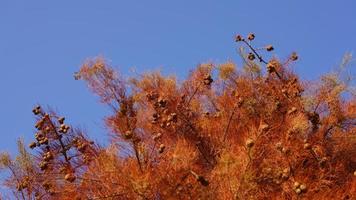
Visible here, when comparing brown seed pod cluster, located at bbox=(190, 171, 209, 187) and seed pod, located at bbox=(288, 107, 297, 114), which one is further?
seed pod, located at bbox=(288, 107, 297, 114)

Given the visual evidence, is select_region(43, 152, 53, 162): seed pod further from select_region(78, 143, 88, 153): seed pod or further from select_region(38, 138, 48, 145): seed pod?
select_region(78, 143, 88, 153): seed pod

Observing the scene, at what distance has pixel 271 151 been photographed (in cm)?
764

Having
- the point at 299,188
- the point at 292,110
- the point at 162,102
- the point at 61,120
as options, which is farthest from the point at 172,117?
the point at 299,188

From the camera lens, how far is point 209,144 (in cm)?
879

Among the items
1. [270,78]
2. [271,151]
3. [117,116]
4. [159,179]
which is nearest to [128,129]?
[117,116]

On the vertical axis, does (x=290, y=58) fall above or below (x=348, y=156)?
above

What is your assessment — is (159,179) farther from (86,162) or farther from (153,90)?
(153,90)

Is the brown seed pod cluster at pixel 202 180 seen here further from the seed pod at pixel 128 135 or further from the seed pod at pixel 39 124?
the seed pod at pixel 39 124

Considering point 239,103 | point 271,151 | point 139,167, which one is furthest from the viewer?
point 239,103

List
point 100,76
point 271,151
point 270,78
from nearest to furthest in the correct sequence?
point 271,151
point 100,76
point 270,78

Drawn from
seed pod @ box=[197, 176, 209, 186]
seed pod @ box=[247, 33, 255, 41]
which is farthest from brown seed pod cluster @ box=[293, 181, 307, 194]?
seed pod @ box=[247, 33, 255, 41]

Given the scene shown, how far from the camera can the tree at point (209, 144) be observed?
7020mm

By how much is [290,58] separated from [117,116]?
9.26ft

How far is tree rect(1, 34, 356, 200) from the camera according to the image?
702 cm
